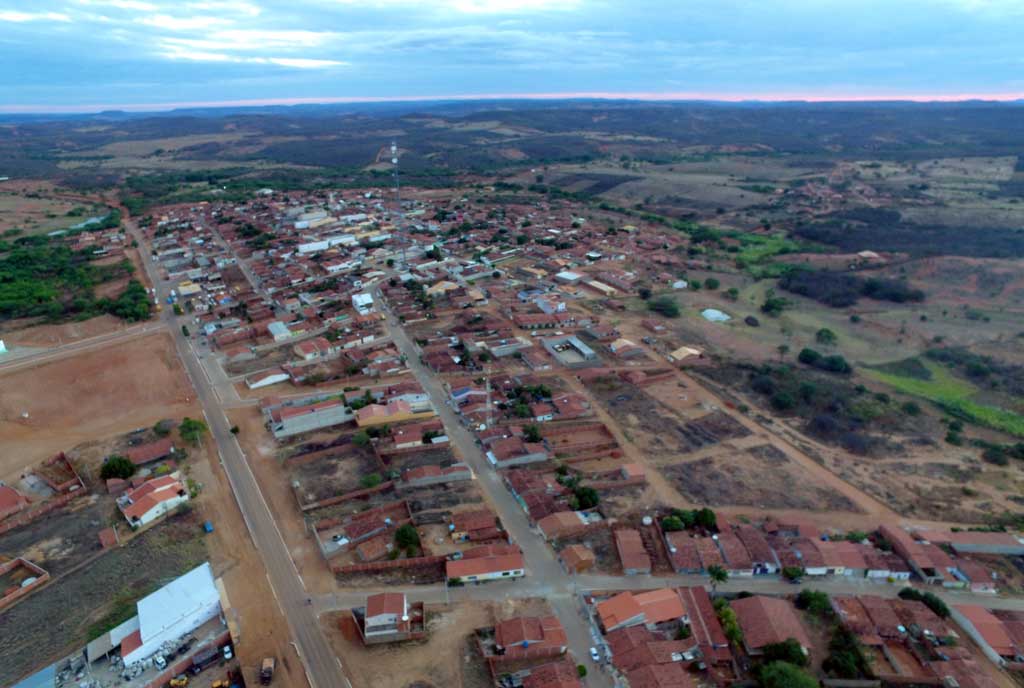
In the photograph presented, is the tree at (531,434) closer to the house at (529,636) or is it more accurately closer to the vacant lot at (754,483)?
the vacant lot at (754,483)

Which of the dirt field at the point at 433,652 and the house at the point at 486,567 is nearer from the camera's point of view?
the dirt field at the point at 433,652

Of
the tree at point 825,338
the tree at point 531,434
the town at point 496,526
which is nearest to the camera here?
the town at point 496,526

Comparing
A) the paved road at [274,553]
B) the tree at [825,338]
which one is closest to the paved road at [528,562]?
the paved road at [274,553]

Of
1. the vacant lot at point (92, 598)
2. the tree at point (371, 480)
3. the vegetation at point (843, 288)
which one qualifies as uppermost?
the vegetation at point (843, 288)

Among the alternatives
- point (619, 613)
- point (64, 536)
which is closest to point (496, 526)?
point (619, 613)

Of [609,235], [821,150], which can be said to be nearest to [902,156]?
[821,150]

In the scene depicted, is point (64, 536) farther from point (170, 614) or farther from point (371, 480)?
point (371, 480)
